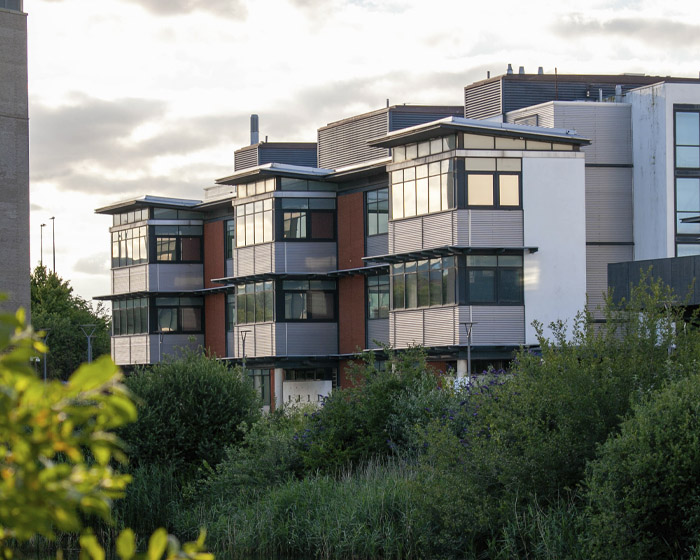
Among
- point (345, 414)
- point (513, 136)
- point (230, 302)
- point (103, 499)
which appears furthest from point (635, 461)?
point (230, 302)

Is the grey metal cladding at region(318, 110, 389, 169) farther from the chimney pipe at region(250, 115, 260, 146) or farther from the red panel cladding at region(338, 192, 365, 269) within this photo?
the chimney pipe at region(250, 115, 260, 146)

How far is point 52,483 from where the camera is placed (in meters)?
2.53

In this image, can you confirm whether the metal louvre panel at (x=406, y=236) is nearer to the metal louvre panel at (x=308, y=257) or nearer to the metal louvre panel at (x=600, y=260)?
the metal louvre panel at (x=308, y=257)

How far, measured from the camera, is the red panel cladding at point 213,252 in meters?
56.6

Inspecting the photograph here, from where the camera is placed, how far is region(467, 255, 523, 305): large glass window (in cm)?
4006

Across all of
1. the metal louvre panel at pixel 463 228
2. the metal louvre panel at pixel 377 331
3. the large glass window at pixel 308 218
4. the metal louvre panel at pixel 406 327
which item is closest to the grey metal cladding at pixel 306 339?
the metal louvre panel at pixel 377 331

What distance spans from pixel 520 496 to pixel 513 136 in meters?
26.0

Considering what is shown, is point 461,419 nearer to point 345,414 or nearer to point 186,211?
point 345,414

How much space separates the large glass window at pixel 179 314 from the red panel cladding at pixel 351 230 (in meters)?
12.0

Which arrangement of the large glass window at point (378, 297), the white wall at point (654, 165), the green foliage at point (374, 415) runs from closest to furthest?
the green foliage at point (374, 415) → the white wall at point (654, 165) → the large glass window at point (378, 297)

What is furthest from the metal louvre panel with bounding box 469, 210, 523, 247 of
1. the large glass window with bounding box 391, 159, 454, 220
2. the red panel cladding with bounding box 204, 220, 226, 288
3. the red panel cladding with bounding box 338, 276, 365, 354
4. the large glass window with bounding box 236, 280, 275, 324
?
the red panel cladding with bounding box 204, 220, 226, 288

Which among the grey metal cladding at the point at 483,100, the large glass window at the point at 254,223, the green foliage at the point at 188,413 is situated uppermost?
the grey metal cladding at the point at 483,100

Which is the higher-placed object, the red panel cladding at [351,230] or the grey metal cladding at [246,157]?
the grey metal cladding at [246,157]

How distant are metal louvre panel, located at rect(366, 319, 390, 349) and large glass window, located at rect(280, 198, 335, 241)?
4594mm
